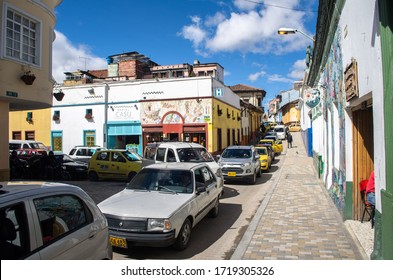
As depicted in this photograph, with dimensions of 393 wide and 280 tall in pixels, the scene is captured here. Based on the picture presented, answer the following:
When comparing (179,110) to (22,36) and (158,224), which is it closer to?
(22,36)

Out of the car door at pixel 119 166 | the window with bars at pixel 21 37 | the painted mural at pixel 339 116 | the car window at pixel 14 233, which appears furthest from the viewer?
the car door at pixel 119 166

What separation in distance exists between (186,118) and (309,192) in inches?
559

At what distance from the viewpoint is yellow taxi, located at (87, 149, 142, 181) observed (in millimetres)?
14953

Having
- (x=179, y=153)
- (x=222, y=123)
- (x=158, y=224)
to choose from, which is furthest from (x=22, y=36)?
(x=222, y=123)

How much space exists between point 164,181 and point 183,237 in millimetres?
1571

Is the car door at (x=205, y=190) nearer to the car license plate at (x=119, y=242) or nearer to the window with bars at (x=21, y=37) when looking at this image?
the car license plate at (x=119, y=242)

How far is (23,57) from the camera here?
39.3 feet

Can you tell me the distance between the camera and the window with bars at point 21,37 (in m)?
11.3

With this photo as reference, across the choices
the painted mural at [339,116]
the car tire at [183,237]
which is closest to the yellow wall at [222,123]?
the painted mural at [339,116]

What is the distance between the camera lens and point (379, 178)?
476 centimetres

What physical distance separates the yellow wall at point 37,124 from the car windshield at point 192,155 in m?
19.9

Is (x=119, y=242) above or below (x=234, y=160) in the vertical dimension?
below

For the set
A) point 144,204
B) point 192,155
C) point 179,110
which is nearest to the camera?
point 144,204
